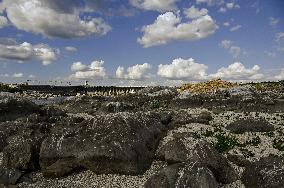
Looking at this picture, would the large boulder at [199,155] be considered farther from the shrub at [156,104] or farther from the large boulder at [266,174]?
the shrub at [156,104]

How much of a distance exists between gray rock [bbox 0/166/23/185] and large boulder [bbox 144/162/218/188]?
6.44 metres

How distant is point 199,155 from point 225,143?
5050 mm

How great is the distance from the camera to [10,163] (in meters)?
19.8

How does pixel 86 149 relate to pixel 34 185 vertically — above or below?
above

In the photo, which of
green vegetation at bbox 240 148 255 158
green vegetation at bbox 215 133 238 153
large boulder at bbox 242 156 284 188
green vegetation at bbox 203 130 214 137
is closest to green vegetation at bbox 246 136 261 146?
green vegetation at bbox 215 133 238 153

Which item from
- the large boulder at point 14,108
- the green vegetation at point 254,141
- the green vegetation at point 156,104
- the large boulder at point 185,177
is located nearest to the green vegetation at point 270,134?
the green vegetation at point 254,141

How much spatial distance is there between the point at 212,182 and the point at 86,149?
6.24 metres

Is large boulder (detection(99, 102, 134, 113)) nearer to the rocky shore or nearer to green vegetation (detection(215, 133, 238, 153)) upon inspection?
the rocky shore

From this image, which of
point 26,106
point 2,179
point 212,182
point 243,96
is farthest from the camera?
point 243,96

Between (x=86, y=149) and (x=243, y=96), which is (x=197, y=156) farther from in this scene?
(x=243, y=96)

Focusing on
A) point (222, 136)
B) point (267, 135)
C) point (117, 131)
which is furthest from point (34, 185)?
point (267, 135)

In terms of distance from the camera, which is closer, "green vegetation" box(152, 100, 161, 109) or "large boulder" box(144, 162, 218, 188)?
"large boulder" box(144, 162, 218, 188)

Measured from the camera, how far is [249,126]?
25.9 m

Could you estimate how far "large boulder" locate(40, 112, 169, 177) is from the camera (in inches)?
723
